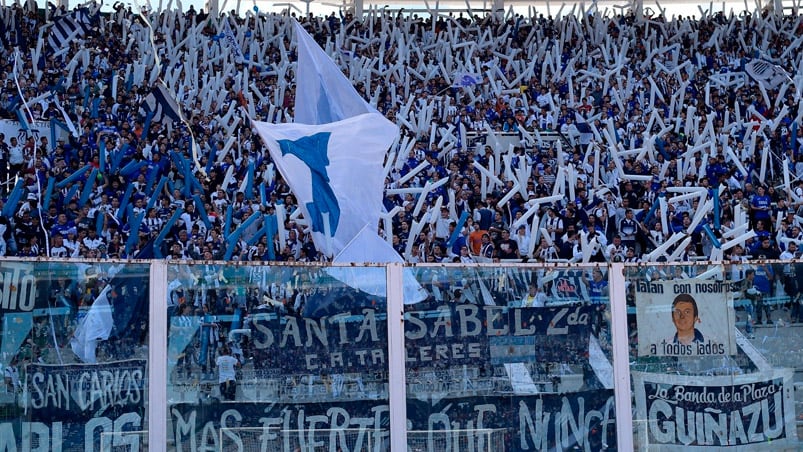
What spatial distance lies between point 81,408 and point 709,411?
4.44m

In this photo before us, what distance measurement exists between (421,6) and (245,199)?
2317 cm

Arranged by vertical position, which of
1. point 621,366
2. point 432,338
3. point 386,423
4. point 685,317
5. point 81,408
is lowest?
point 386,423

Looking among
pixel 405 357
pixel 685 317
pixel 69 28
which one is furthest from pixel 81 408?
pixel 69 28

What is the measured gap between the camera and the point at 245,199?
20656 mm

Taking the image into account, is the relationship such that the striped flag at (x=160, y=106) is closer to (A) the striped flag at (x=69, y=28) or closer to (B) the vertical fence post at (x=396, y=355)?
(A) the striped flag at (x=69, y=28)

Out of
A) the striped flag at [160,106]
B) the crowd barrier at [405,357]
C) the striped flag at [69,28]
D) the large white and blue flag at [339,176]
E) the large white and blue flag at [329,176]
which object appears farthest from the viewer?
the striped flag at [69,28]

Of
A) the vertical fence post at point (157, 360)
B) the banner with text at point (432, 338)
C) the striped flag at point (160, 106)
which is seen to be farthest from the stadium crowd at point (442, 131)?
the vertical fence post at point (157, 360)

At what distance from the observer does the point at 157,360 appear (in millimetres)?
8336

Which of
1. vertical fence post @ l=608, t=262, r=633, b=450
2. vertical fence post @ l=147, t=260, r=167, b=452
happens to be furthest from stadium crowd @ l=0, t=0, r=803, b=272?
vertical fence post @ l=147, t=260, r=167, b=452

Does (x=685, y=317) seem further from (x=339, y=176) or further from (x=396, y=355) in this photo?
(x=339, y=176)

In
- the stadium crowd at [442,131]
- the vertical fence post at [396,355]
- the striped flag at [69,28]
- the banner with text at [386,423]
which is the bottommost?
the banner with text at [386,423]

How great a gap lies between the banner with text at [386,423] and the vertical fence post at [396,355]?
0.24 feet

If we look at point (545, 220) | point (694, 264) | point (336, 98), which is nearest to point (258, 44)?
point (545, 220)

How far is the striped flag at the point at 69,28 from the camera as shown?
91.2 feet
